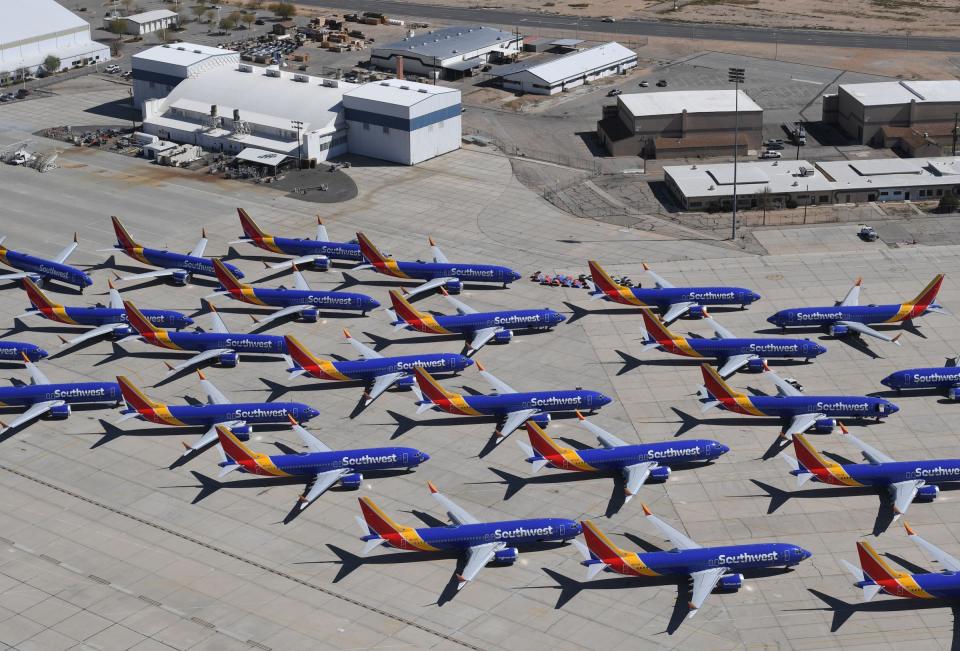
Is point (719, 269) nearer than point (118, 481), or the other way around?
point (118, 481)

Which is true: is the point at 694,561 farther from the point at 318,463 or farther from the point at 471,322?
the point at 471,322

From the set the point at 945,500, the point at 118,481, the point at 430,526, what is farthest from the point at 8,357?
the point at 945,500

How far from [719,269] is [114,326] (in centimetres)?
7643

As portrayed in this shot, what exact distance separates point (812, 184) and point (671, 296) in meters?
50.1

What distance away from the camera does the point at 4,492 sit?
119125 mm

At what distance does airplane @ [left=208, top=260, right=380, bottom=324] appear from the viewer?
15138 cm

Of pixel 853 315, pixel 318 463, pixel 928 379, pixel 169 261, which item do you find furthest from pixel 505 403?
pixel 169 261

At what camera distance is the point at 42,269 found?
161 metres

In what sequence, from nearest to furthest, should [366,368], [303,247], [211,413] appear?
1. [211,413]
2. [366,368]
3. [303,247]

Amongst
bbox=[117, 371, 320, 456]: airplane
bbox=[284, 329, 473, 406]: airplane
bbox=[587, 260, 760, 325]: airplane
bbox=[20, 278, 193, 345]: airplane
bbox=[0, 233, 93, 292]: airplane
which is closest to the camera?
bbox=[117, 371, 320, 456]: airplane

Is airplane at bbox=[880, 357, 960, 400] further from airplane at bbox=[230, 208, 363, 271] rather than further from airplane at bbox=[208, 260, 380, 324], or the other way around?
airplane at bbox=[230, 208, 363, 271]

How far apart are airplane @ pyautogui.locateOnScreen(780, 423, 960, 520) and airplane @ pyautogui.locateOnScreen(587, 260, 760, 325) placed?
38.2 m

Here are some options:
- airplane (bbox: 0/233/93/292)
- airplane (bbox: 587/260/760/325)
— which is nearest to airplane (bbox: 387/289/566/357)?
airplane (bbox: 587/260/760/325)

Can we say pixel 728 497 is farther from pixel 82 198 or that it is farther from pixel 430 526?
pixel 82 198
